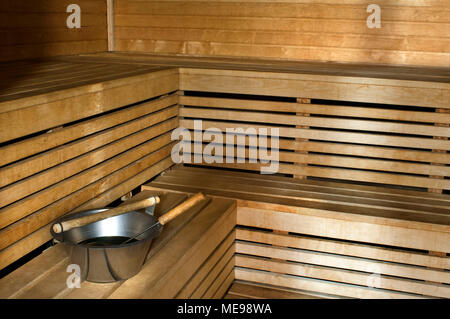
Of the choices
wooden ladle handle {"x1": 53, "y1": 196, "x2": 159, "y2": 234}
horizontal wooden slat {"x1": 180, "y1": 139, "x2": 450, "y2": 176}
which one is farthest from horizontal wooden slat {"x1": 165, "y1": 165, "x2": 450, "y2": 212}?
wooden ladle handle {"x1": 53, "y1": 196, "x2": 159, "y2": 234}

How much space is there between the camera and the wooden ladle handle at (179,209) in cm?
231

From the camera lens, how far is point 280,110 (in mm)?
3438

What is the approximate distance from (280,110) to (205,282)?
51.9 inches

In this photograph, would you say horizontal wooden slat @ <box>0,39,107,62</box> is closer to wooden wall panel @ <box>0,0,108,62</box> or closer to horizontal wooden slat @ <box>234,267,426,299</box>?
wooden wall panel @ <box>0,0,108,62</box>

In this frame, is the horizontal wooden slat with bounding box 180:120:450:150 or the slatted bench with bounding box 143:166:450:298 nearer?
the slatted bench with bounding box 143:166:450:298

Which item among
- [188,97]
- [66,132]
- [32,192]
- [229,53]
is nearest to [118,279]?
[32,192]

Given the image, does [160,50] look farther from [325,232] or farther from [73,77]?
[325,232]

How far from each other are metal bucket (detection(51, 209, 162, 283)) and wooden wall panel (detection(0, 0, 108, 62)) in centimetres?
194

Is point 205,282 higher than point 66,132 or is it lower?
lower

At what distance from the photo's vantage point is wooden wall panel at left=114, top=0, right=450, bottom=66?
4.11 meters

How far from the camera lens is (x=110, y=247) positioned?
1.90 metres

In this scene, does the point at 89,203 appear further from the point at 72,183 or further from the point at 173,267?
the point at 173,267

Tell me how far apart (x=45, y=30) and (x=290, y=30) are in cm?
197

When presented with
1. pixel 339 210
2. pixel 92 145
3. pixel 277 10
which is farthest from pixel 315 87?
pixel 92 145
